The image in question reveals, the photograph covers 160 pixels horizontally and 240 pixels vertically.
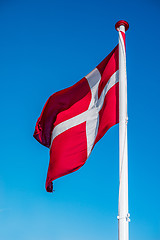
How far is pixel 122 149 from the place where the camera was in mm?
6555

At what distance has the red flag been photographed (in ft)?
25.7

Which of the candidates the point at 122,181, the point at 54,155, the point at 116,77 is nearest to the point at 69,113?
the point at 54,155

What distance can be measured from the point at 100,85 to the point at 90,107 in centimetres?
65

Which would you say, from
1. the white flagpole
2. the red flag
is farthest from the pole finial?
the red flag

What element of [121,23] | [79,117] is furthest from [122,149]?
[121,23]

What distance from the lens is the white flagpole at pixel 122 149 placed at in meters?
6.05

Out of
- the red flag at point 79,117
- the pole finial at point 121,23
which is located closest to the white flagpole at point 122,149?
the pole finial at point 121,23

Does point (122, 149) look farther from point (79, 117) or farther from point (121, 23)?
point (121, 23)

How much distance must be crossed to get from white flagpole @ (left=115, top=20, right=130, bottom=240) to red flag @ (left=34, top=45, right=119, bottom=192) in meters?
Answer: 0.48

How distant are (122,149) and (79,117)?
271 cm

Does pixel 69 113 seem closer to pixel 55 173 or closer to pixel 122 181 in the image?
pixel 55 173

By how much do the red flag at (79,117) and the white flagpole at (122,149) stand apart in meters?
0.48

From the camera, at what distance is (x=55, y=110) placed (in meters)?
9.91

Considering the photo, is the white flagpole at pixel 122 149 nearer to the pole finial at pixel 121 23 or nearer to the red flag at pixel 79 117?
the pole finial at pixel 121 23
